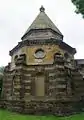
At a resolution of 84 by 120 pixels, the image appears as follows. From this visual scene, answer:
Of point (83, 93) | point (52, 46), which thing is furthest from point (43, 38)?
point (83, 93)

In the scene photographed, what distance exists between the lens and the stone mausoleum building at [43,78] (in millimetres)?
24734

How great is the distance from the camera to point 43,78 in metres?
26.5

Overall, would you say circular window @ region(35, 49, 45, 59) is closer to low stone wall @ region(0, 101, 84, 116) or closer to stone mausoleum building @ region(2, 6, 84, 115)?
stone mausoleum building @ region(2, 6, 84, 115)

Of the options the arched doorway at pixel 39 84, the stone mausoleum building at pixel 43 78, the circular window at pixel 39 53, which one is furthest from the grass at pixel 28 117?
the circular window at pixel 39 53

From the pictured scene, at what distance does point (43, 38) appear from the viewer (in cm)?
2828

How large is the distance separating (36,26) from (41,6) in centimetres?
590

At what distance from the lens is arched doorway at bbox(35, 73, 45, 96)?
1030 inches

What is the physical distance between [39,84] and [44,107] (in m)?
2.96

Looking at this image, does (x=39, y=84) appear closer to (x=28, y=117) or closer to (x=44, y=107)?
(x=44, y=107)

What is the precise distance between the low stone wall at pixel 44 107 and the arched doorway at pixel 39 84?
4.99ft

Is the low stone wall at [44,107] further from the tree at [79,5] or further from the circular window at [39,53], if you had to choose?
the tree at [79,5]

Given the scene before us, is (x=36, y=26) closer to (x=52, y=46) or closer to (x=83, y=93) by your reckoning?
(x=52, y=46)

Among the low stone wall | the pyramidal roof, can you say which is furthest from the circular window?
the low stone wall

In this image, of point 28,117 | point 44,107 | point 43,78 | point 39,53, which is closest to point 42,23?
point 39,53
